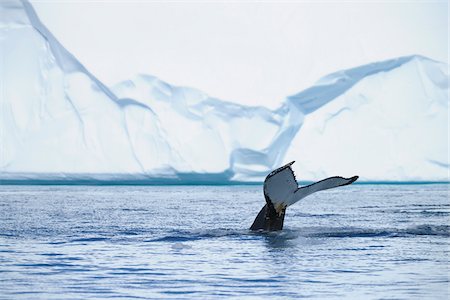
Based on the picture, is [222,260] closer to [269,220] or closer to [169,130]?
[269,220]

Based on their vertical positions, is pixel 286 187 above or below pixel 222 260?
above

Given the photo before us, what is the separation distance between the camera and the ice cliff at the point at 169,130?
42.3 metres

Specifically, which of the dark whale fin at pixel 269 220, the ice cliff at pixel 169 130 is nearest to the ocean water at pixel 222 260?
the dark whale fin at pixel 269 220

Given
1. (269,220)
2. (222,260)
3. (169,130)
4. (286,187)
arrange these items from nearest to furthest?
(222,260) < (286,187) < (269,220) < (169,130)

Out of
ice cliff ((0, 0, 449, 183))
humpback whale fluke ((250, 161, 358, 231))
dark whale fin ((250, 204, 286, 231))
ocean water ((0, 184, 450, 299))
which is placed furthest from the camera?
ice cliff ((0, 0, 449, 183))

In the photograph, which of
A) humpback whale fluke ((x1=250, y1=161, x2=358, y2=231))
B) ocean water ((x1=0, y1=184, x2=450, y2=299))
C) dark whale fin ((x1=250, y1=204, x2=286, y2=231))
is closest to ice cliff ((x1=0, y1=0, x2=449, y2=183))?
ocean water ((x1=0, y1=184, x2=450, y2=299))

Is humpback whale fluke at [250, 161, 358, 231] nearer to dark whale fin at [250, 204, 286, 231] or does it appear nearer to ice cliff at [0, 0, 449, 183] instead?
dark whale fin at [250, 204, 286, 231]

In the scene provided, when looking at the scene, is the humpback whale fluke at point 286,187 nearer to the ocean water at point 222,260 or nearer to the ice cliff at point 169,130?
the ocean water at point 222,260

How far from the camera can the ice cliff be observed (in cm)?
4228

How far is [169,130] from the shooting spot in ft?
139

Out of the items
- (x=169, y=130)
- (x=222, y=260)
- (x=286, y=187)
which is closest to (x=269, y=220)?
(x=286, y=187)

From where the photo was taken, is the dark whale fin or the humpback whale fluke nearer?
the humpback whale fluke

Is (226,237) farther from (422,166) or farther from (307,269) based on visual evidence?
(422,166)

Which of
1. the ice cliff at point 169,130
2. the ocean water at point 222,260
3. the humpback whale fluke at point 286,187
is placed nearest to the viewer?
the ocean water at point 222,260
